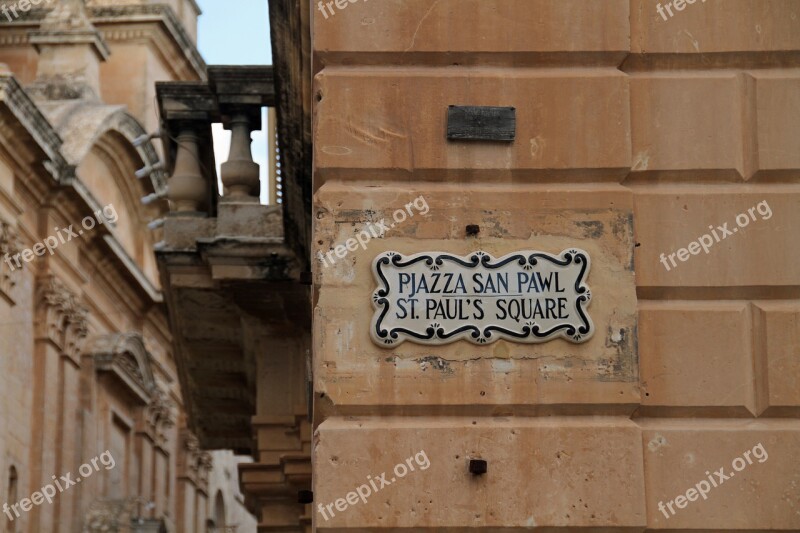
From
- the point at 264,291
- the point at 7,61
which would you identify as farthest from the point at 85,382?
the point at 264,291

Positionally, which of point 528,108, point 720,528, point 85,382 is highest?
point 85,382

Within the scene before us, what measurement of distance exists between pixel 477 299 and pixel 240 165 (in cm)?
782

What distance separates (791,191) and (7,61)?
28.9 metres

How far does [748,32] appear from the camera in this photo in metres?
8.10

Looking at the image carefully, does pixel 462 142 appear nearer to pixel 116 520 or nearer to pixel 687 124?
pixel 687 124

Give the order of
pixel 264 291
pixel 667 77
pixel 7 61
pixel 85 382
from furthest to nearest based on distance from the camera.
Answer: pixel 7 61, pixel 85 382, pixel 264 291, pixel 667 77

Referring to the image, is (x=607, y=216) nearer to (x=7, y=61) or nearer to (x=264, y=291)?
(x=264, y=291)

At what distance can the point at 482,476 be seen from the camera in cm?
749

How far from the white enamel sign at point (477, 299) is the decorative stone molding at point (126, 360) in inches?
958
